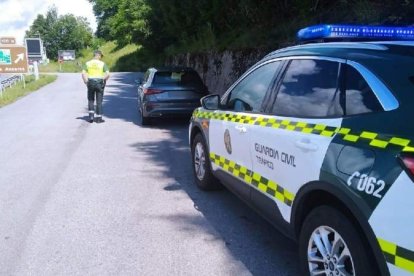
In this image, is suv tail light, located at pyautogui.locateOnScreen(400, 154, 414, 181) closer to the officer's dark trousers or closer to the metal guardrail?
the officer's dark trousers

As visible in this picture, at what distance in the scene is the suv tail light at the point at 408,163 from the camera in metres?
2.23

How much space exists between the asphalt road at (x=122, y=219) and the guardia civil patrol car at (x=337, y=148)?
545 mm

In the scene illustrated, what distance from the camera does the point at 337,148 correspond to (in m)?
2.81

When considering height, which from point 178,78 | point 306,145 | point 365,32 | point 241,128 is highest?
point 365,32

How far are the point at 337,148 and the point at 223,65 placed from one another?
1332cm

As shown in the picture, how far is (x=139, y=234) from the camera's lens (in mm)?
4660

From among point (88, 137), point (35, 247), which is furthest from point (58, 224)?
point (88, 137)

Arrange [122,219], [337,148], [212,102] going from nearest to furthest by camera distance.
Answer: [337,148]
[122,219]
[212,102]

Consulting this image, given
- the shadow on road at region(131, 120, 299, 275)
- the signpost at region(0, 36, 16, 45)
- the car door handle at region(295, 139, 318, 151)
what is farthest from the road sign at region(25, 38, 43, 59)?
the car door handle at region(295, 139, 318, 151)

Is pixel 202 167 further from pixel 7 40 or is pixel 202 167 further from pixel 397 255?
pixel 7 40

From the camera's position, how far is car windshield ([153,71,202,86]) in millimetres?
11336

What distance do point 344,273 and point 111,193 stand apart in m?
3.92

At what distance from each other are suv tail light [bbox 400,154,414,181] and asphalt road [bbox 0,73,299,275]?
1.80 meters

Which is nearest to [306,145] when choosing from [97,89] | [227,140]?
[227,140]
